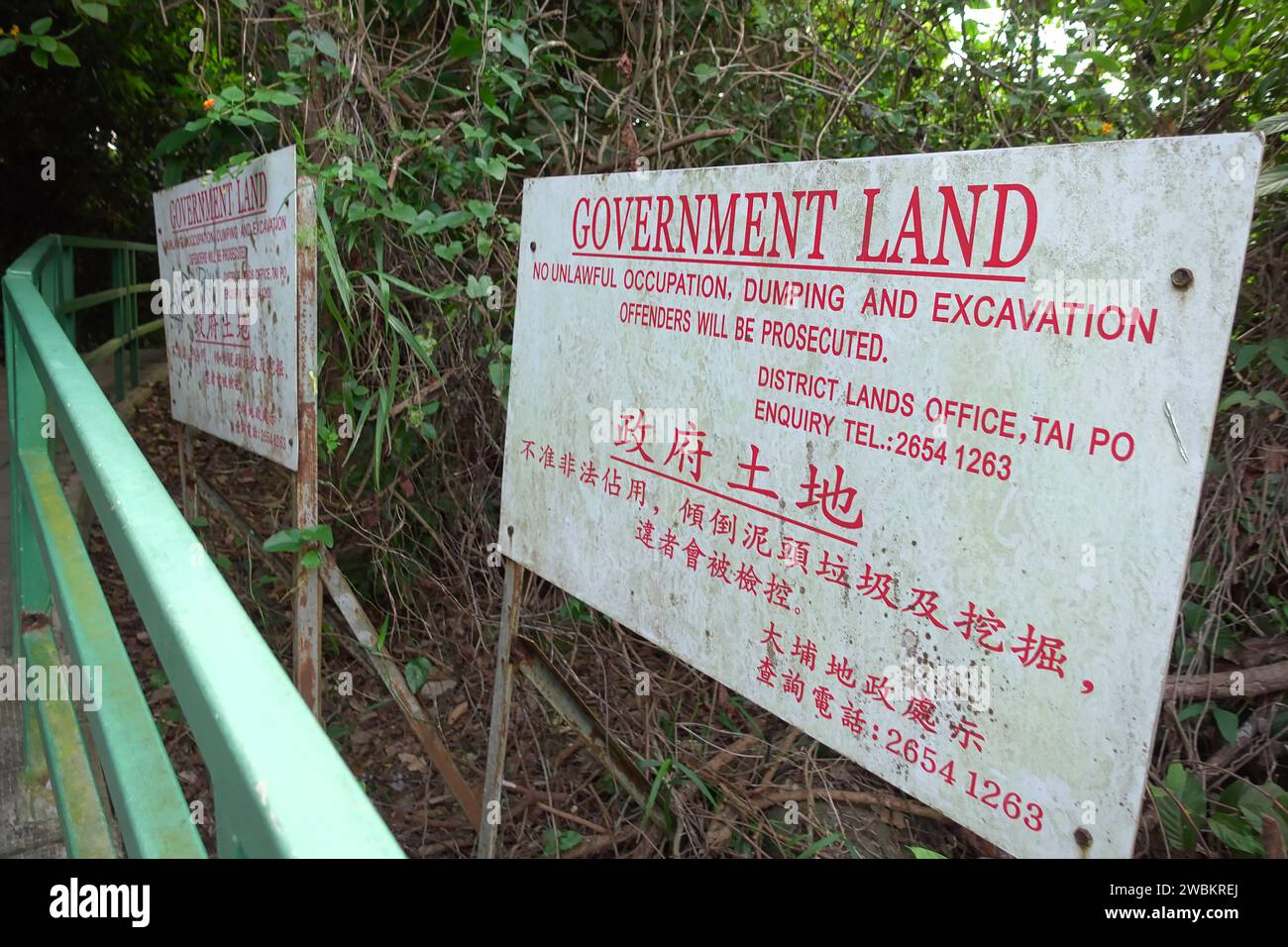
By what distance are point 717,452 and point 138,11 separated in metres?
3.95

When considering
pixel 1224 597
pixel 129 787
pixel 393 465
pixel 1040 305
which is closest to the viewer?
pixel 129 787

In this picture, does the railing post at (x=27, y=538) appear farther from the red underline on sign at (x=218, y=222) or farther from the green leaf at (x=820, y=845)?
the green leaf at (x=820, y=845)

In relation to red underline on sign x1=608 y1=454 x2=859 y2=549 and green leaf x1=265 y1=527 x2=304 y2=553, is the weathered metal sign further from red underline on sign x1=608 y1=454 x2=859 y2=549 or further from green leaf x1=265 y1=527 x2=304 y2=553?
red underline on sign x1=608 y1=454 x2=859 y2=549

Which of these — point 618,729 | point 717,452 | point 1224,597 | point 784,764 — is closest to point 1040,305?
point 717,452

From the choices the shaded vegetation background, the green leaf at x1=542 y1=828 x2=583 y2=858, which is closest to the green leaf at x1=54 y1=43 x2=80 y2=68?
the shaded vegetation background

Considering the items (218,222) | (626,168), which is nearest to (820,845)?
(626,168)

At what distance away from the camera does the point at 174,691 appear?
2.07 feet

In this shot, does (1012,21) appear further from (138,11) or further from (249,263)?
(138,11)

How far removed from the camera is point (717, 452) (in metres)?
1.63

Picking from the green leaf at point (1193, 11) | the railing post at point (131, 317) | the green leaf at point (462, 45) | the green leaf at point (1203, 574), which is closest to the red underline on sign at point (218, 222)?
the green leaf at point (462, 45)

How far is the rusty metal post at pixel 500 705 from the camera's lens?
2.26m

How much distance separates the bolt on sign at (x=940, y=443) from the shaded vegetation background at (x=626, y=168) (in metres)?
0.83

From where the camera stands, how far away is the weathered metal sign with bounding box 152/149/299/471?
2.45 metres
